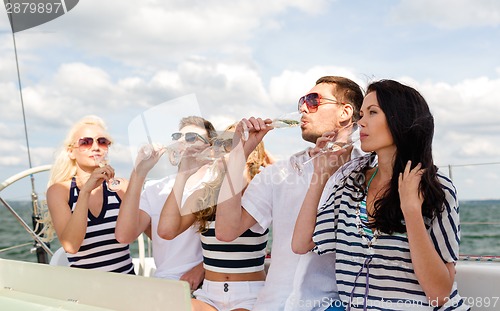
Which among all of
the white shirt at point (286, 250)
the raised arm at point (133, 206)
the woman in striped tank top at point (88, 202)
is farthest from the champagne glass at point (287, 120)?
the woman in striped tank top at point (88, 202)

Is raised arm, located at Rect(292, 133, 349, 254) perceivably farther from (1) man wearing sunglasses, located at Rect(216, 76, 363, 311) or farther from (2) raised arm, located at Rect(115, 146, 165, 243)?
(2) raised arm, located at Rect(115, 146, 165, 243)

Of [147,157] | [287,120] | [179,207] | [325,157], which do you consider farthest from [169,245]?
[325,157]

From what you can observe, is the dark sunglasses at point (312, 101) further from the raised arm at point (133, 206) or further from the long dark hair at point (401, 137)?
the raised arm at point (133, 206)

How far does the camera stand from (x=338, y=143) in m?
2.04

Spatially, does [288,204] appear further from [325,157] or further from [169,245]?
[169,245]

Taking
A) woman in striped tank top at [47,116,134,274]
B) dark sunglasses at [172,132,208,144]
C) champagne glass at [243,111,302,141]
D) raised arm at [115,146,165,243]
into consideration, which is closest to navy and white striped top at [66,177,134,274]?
woman in striped tank top at [47,116,134,274]

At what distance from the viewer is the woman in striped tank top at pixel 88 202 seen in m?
2.59

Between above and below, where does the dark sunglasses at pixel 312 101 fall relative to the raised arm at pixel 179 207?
above

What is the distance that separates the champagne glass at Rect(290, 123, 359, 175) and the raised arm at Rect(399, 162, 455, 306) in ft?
1.27

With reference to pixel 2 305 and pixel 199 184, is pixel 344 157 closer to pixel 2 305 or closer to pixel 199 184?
pixel 199 184

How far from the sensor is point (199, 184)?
2.47m

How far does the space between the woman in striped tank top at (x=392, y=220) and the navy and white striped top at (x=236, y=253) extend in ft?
1.12

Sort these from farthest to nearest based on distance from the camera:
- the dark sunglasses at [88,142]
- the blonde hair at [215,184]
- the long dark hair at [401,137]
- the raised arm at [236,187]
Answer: the dark sunglasses at [88,142] < the blonde hair at [215,184] < the raised arm at [236,187] < the long dark hair at [401,137]

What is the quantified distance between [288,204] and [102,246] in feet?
3.35
